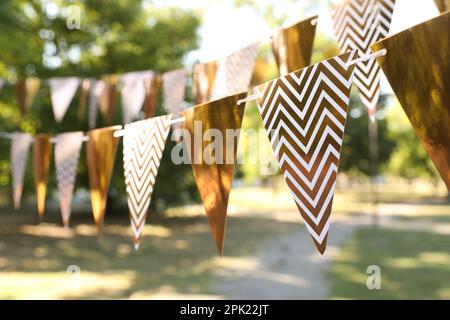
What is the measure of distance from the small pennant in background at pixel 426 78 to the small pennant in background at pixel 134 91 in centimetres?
356

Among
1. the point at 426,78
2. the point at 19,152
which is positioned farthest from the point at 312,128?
the point at 19,152

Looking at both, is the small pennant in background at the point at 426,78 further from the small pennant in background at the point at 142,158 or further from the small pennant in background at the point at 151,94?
the small pennant in background at the point at 151,94

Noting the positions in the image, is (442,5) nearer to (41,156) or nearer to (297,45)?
(297,45)

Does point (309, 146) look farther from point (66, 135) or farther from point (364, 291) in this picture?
point (364, 291)

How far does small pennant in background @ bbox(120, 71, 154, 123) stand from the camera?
5004mm

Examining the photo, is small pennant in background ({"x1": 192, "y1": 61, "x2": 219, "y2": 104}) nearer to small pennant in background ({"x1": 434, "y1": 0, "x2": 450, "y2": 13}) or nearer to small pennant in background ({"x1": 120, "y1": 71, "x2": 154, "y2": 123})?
small pennant in background ({"x1": 120, "y1": 71, "x2": 154, "y2": 123})

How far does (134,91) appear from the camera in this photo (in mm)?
5062

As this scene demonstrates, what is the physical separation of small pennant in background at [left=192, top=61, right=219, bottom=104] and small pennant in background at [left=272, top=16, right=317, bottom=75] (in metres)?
0.89

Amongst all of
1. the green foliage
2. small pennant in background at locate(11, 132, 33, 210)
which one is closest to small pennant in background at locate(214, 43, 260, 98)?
small pennant in background at locate(11, 132, 33, 210)

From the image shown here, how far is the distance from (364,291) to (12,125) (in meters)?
10.9

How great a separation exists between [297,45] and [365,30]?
52cm

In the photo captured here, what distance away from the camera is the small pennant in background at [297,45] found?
333cm

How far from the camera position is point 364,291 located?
611 centimetres
